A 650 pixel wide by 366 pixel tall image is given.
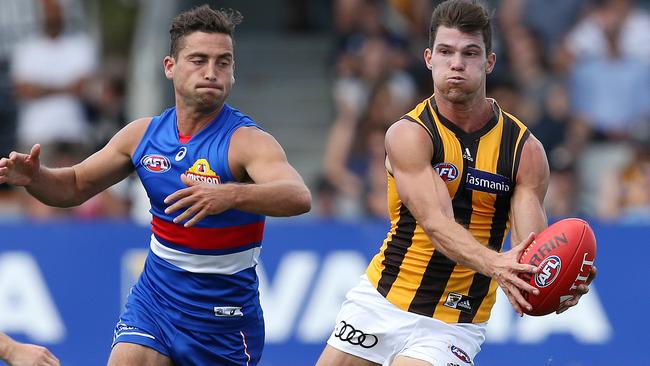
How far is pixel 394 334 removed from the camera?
22.9ft

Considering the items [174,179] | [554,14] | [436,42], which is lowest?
[174,179]

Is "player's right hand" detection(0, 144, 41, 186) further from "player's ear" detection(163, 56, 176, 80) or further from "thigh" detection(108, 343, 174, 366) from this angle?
"thigh" detection(108, 343, 174, 366)

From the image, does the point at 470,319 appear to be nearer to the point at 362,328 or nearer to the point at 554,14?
the point at 362,328

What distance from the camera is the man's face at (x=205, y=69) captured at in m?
7.03

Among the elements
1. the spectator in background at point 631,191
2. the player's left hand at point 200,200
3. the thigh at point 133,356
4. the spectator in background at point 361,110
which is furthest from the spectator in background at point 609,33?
the player's left hand at point 200,200

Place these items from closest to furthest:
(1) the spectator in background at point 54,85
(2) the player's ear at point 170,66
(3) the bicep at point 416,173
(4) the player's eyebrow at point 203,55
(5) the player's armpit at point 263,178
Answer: (5) the player's armpit at point 263,178 < (3) the bicep at point 416,173 < (4) the player's eyebrow at point 203,55 < (2) the player's ear at point 170,66 < (1) the spectator in background at point 54,85

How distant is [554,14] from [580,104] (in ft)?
4.14

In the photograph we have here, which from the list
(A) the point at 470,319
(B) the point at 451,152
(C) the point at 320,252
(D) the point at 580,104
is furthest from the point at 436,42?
(D) the point at 580,104

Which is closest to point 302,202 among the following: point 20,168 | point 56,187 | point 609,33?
point 56,187

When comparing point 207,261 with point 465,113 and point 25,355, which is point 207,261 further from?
point 465,113

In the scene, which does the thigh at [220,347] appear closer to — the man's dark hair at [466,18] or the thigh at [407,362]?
the thigh at [407,362]

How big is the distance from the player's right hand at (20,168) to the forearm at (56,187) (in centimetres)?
5

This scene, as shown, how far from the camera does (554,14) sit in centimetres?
1466

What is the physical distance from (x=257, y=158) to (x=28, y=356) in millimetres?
1639
